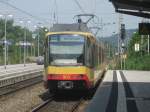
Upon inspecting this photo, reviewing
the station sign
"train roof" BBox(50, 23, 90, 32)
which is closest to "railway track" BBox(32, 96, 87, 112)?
"train roof" BBox(50, 23, 90, 32)

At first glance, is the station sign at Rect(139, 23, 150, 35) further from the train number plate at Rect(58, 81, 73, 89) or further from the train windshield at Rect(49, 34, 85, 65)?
the train number plate at Rect(58, 81, 73, 89)

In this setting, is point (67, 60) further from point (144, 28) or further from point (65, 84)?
point (144, 28)

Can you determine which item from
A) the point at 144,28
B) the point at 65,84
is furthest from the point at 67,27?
the point at 144,28

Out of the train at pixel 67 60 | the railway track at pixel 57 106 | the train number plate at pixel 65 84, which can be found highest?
the train at pixel 67 60

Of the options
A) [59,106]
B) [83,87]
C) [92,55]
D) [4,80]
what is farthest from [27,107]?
[4,80]

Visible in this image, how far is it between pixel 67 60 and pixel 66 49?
1.62ft

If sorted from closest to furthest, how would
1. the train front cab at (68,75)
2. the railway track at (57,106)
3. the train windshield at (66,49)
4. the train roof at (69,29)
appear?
the railway track at (57,106)
the train front cab at (68,75)
the train windshield at (66,49)
the train roof at (69,29)

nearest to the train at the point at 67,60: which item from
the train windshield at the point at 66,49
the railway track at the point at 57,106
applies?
the train windshield at the point at 66,49

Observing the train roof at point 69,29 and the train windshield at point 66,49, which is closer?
the train windshield at point 66,49

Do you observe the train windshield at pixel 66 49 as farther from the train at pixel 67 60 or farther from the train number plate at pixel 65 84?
the train number plate at pixel 65 84

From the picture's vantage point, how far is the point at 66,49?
23297mm

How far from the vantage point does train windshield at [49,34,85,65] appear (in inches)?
910

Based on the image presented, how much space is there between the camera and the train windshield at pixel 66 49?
75.9 ft

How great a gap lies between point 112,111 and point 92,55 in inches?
274
